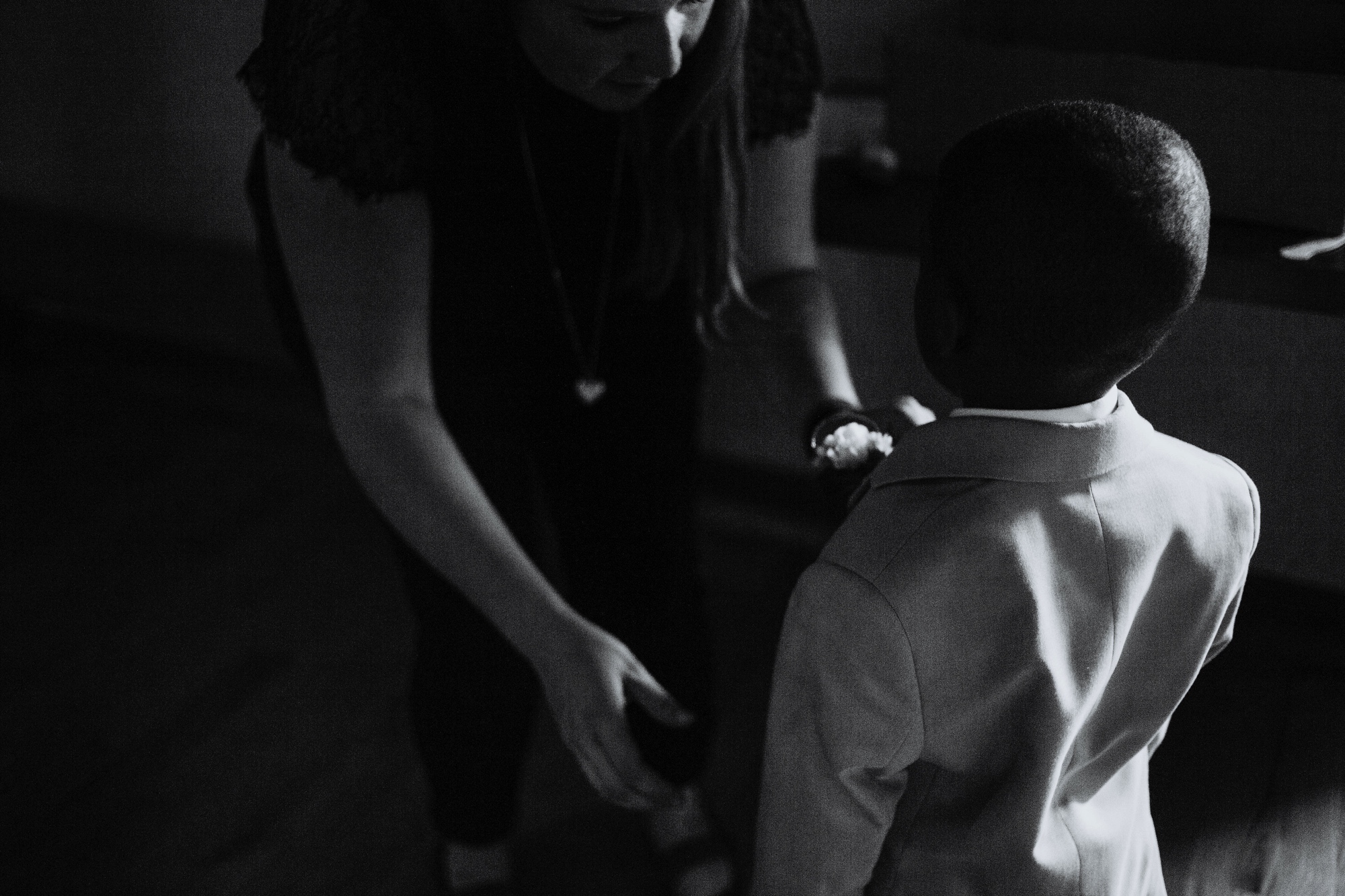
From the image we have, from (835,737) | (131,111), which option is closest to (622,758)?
(835,737)

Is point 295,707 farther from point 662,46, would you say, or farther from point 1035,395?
point 1035,395

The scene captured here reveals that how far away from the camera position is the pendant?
116cm

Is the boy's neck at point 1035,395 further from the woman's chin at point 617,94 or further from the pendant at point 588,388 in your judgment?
the pendant at point 588,388

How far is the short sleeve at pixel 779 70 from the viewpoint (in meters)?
1.07

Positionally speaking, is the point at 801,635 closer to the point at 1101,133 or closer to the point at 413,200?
the point at 1101,133

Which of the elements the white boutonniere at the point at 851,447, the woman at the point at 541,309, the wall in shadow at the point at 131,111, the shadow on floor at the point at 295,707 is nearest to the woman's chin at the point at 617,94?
the woman at the point at 541,309

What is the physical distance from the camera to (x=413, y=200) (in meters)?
0.96

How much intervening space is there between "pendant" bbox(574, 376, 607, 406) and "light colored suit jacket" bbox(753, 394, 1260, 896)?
0.46m

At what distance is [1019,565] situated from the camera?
2.25ft

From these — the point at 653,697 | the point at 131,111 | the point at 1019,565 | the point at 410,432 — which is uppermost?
the point at 1019,565

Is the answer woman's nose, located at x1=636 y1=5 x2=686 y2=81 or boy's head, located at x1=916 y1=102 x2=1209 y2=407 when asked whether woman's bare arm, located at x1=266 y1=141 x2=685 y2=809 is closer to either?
woman's nose, located at x1=636 y1=5 x2=686 y2=81

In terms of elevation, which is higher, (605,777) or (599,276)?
(599,276)

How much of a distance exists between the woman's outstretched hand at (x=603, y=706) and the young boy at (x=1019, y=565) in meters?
0.12

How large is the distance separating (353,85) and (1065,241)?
52cm
